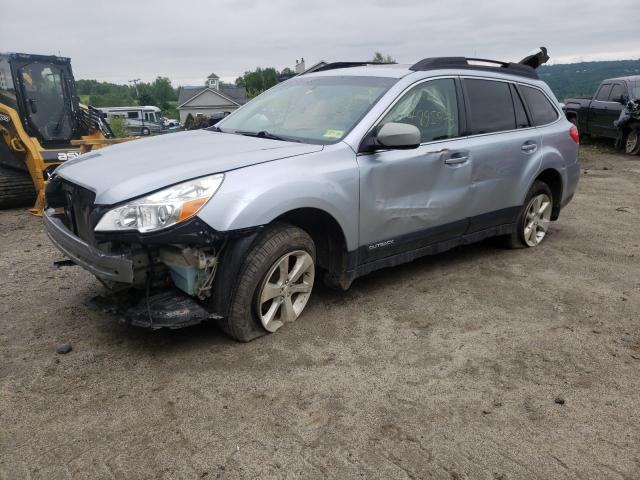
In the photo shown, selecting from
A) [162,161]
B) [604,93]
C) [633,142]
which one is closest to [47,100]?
Result: [162,161]

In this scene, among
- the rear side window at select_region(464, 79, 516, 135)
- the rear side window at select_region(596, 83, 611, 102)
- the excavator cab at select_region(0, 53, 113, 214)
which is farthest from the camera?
the rear side window at select_region(596, 83, 611, 102)

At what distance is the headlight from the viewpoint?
305 centimetres

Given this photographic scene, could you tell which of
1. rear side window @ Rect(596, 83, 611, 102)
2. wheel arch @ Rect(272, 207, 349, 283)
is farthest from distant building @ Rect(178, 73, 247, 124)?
wheel arch @ Rect(272, 207, 349, 283)

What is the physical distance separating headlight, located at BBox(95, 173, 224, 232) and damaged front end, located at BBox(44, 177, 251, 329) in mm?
35

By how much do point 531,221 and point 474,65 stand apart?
1.80 m

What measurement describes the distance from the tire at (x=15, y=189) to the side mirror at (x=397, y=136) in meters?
6.66

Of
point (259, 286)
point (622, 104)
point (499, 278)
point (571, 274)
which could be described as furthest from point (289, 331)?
point (622, 104)

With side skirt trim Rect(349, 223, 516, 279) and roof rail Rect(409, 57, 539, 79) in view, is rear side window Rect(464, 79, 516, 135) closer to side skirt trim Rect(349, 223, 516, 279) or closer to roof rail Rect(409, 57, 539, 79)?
roof rail Rect(409, 57, 539, 79)

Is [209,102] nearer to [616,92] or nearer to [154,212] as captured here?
[616,92]

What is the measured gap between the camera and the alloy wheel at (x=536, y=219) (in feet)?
18.5

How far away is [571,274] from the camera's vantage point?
5.08 metres

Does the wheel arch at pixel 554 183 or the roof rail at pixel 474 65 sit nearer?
the roof rail at pixel 474 65

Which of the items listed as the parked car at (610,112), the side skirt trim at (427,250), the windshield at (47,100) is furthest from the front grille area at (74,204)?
the parked car at (610,112)

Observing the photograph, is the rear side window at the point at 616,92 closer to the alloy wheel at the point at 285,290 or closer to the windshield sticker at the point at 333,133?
the windshield sticker at the point at 333,133
